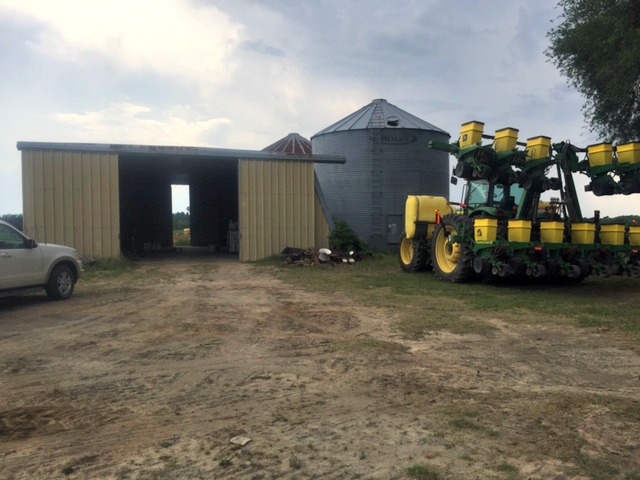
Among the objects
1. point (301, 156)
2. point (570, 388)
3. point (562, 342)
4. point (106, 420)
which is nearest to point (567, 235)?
point (562, 342)

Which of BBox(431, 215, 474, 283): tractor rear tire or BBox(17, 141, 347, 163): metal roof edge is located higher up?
BBox(17, 141, 347, 163): metal roof edge

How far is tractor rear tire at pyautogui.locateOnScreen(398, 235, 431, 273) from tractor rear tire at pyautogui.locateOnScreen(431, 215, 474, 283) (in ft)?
3.50

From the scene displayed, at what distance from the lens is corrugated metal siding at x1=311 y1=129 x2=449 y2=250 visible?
914 inches

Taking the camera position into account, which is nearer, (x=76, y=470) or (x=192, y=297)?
(x=76, y=470)

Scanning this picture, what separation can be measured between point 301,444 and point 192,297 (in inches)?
312

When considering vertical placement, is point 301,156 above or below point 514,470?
above

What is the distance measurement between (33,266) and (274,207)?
425 inches

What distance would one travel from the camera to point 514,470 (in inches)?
136

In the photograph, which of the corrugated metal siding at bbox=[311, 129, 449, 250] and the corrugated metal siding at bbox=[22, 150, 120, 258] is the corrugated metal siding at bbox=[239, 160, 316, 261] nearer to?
the corrugated metal siding at bbox=[311, 129, 449, 250]

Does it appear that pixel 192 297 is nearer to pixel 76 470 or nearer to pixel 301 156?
pixel 76 470

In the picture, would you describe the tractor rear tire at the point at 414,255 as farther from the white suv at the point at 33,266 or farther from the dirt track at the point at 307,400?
the white suv at the point at 33,266

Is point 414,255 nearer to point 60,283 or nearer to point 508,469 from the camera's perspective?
point 60,283

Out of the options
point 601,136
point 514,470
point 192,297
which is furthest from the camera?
point 601,136

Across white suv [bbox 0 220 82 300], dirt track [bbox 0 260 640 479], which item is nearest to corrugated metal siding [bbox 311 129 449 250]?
white suv [bbox 0 220 82 300]
